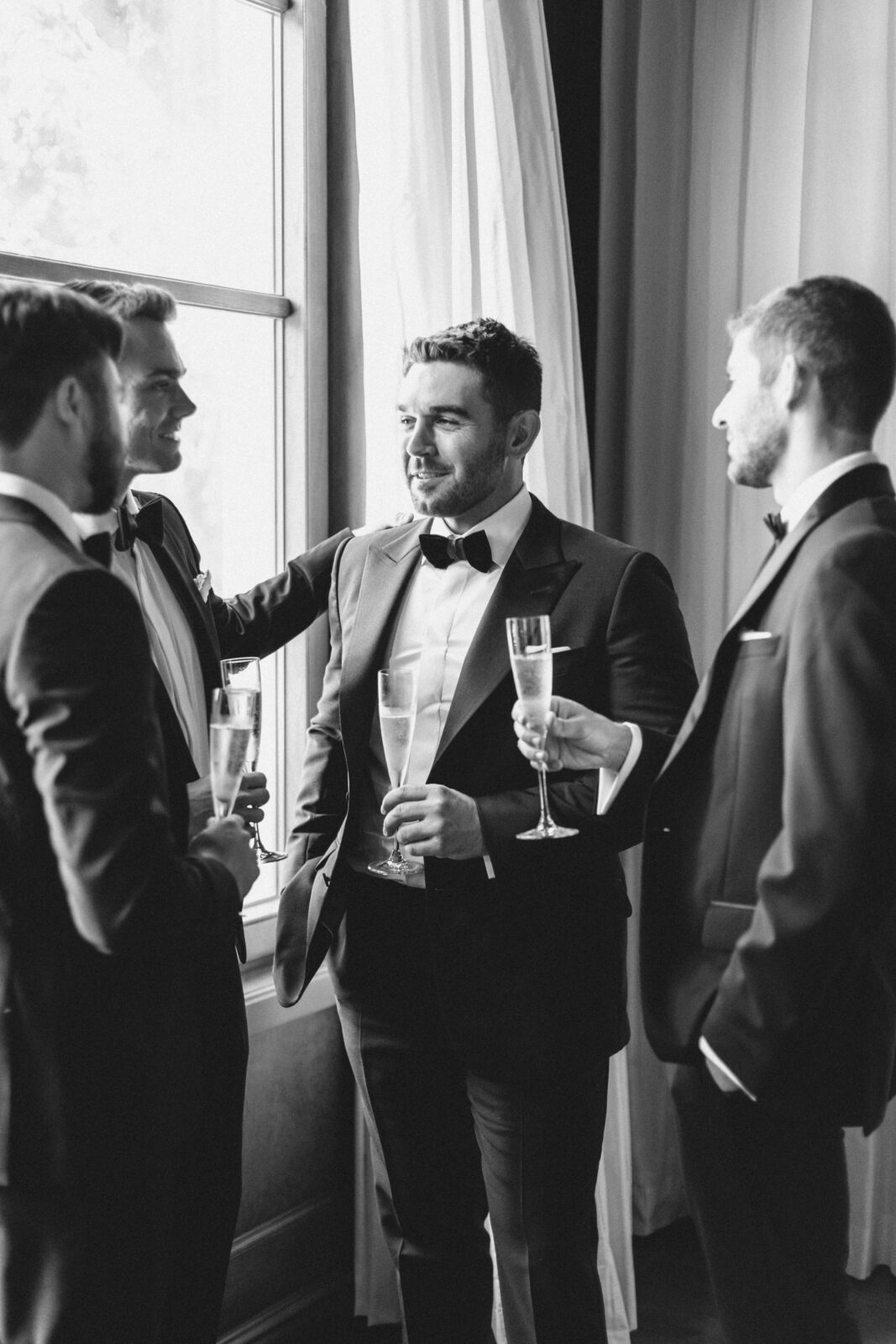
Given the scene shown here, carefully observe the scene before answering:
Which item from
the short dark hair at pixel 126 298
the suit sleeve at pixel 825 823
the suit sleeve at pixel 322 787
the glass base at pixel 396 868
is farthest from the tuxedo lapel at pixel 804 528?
the short dark hair at pixel 126 298

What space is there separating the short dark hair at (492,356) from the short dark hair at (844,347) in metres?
0.64

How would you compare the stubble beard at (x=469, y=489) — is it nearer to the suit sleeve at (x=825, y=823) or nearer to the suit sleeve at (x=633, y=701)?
the suit sleeve at (x=633, y=701)

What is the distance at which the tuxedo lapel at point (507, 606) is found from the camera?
2.12 m

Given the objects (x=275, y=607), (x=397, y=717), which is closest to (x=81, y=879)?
(x=397, y=717)

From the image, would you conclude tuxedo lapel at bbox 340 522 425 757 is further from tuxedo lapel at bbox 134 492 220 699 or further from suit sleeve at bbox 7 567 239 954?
suit sleeve at bbox 7 567 239 954

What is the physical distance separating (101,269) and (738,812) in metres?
1.56

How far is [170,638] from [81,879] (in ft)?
2.64

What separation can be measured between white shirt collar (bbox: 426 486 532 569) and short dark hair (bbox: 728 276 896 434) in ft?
2.02

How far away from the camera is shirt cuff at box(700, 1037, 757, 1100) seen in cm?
159

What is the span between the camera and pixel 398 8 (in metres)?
2.56

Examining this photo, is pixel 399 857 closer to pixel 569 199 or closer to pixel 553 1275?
pixel 553 1275

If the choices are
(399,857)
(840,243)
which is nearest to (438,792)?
(399,857)

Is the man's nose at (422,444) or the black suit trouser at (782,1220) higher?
the man's nose at (422,444)

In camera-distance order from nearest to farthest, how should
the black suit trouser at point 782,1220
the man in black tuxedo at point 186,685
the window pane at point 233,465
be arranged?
the black suit trouser at point 782,1220 → the man in black tuxedo at point 186,685 → the window pane at point 233,465
